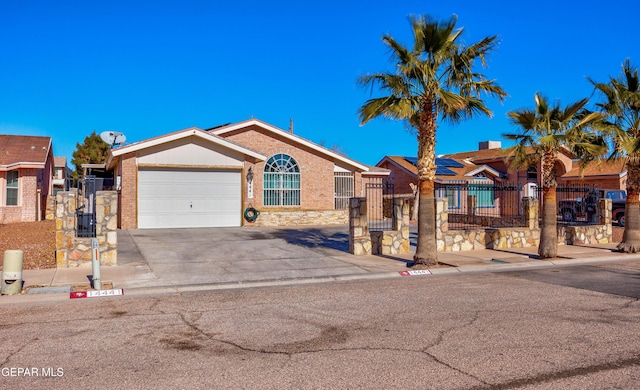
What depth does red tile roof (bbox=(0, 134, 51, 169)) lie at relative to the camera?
23.5 metres

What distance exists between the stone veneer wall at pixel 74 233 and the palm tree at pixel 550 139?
36.8ft

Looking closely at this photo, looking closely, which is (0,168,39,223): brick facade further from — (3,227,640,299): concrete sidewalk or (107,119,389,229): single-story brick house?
(3,227,640,299): concrete sidewalk

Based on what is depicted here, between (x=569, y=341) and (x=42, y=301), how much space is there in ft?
27.3

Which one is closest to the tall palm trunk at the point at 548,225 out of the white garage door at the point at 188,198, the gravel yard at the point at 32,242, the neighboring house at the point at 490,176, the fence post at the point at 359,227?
the fence post at the point at 359,227

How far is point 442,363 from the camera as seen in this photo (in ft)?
17.3

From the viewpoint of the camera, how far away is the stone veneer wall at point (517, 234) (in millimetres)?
16016

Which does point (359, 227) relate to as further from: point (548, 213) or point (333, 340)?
point (333, 340)

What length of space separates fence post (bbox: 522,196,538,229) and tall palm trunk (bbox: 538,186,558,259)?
10.4ft

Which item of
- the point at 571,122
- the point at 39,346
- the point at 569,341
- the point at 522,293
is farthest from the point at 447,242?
the point at 39,346

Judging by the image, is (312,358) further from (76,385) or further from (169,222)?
(169,222)

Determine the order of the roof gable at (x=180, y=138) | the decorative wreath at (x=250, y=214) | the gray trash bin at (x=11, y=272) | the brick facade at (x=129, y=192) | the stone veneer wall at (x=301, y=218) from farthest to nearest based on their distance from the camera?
the stone veneer wall at (x=301, y=218), the decorative wreath at (x=250, y=214), the brick facade at (x=129, y=192), the roof gable at (x=180, y=138), the gray trash bin at (x=11, y=272)

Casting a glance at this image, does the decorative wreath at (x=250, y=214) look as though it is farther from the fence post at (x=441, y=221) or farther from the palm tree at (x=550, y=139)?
the palm tree at (x=550, y=139)

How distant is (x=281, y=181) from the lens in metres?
25.2
